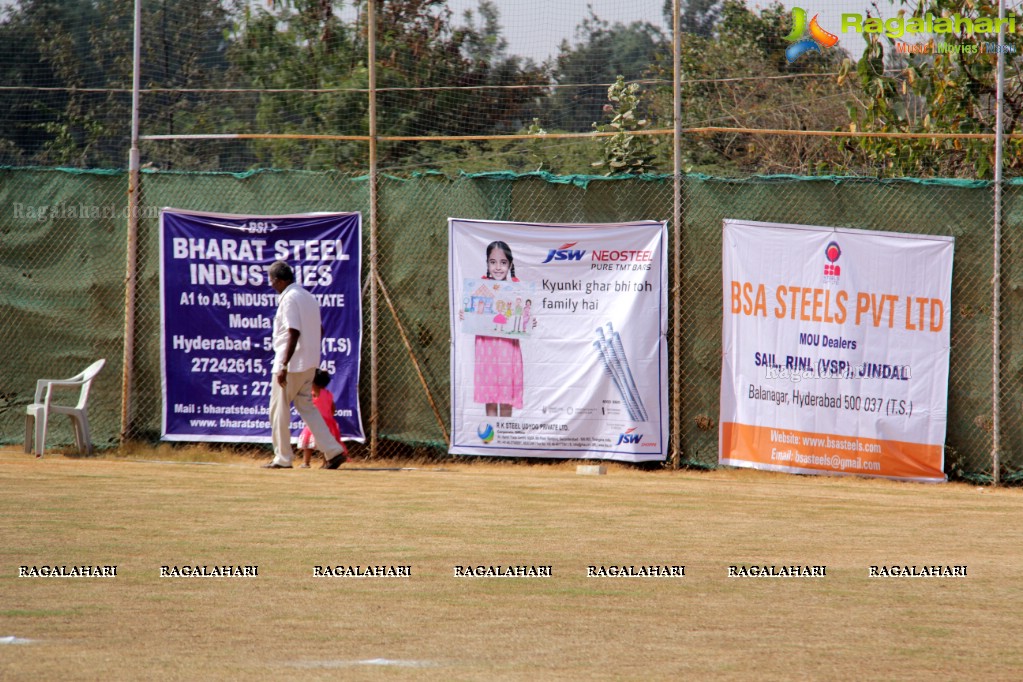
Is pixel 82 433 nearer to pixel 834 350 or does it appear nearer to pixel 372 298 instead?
pixel 372 298

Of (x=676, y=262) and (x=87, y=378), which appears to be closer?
(x=676, y=262)

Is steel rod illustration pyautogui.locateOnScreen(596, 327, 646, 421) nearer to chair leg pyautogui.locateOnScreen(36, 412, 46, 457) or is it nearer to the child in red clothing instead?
the child in red clothing

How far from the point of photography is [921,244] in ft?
35.4

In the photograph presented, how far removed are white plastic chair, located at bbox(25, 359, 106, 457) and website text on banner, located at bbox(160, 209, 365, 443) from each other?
0.72m

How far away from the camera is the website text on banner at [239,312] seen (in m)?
12.0

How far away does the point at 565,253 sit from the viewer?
1152cm

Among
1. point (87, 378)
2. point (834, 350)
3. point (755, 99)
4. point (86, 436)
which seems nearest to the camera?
point (834, 350)

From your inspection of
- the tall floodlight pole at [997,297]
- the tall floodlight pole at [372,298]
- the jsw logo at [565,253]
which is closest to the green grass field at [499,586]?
the tall floodlight pole at [997,297]

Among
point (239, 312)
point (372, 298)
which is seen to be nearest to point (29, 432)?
point (239, 312)

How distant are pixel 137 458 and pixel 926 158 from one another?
879 cm

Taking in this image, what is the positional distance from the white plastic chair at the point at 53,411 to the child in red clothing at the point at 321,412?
2175 mm

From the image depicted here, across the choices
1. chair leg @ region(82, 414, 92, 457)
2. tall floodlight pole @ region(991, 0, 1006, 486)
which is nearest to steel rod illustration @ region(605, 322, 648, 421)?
tall floodlight pole @ region(991, 0, 1006, 486)

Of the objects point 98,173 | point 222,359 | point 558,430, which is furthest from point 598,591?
point 98,173

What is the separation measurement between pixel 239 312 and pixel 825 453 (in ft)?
18.3
